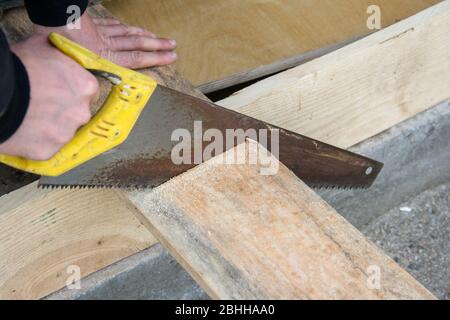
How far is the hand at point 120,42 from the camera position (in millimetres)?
1788

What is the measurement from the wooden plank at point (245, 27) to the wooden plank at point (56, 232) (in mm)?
403

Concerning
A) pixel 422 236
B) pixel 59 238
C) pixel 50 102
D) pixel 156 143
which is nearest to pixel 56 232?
pixel 59 238

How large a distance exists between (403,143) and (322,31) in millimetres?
552

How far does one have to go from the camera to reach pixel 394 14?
2609 millimetres

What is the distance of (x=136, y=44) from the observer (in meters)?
1.90

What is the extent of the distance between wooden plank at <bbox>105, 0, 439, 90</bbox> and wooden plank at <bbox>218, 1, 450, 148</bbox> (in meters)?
0.25

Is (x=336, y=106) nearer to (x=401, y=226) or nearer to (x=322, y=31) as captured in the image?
(x=322, y=31)

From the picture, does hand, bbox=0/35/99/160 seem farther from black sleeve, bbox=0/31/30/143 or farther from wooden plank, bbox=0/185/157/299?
wooden plank, bbox=0/185/157/299

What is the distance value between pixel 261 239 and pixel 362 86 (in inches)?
37.7

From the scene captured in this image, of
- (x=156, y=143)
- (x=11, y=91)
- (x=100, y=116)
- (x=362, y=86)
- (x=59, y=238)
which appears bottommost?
(x=59, y=238)

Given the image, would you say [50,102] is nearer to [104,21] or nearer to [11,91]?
[11,91]

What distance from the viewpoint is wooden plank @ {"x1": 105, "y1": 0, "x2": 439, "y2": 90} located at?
2.34 m
